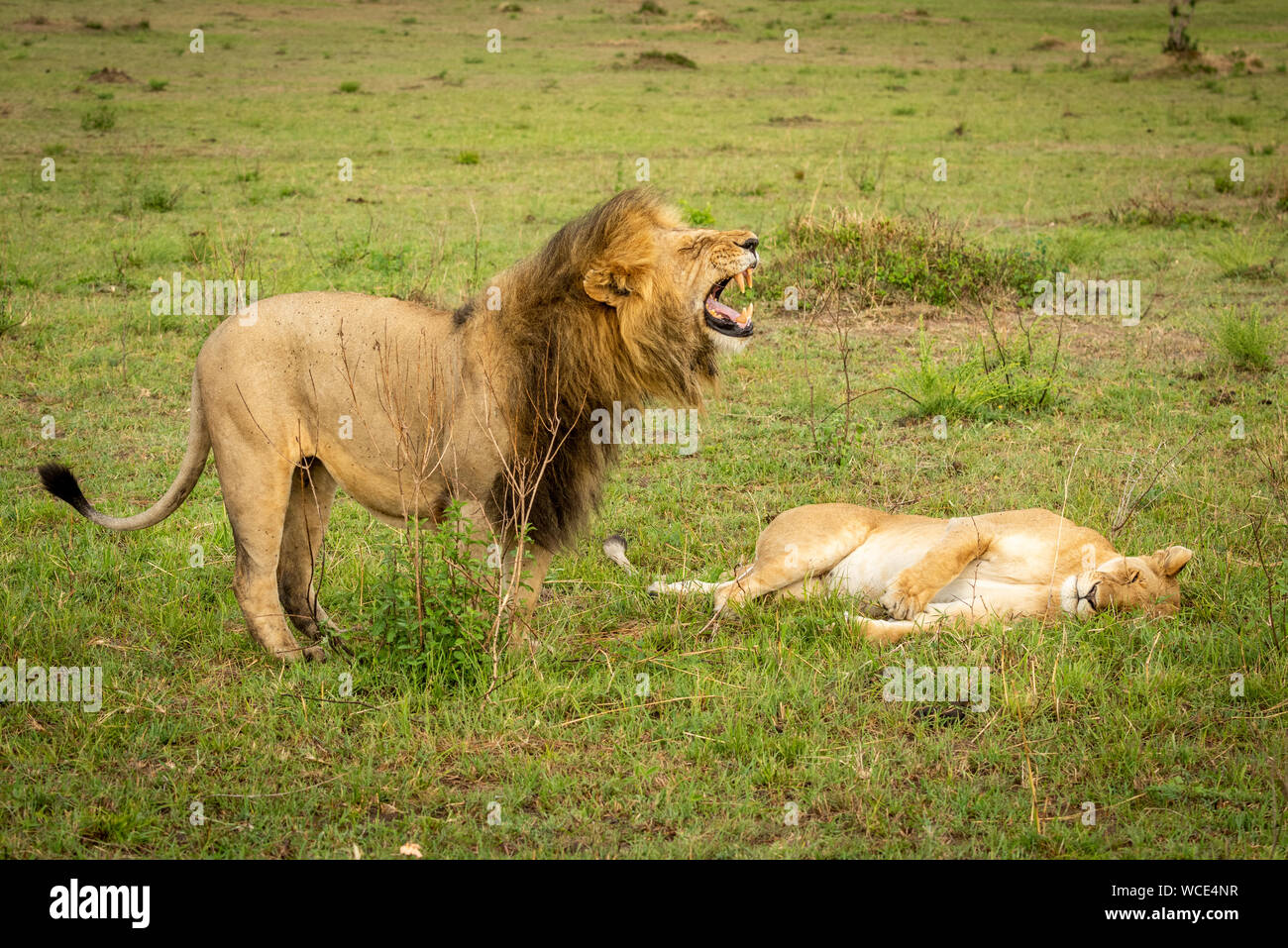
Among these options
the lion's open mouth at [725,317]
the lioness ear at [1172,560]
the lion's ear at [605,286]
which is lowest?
the lioness ear at [1172,560]

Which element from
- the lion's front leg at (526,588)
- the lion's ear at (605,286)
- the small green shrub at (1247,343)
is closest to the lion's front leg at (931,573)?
the lion's front leg at (526,588)

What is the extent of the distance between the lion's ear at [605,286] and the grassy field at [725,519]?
139 centimetres

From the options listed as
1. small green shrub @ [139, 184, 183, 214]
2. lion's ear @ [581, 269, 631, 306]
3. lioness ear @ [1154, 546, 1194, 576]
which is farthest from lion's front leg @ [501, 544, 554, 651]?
small green shrub @ [139, 184, 183, 214]

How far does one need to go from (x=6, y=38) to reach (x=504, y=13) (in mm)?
15679

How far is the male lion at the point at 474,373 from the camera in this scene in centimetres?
430

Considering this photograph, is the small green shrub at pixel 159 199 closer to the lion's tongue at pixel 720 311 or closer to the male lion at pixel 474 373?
the male lion at pixel 474 373

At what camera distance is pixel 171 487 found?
4.59m

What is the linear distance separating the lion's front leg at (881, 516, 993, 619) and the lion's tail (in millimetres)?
2946

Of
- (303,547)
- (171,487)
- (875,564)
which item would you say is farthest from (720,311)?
(171,487)

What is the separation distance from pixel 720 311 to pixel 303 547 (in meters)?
2.02

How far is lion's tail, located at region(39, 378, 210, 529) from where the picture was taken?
14.8ft

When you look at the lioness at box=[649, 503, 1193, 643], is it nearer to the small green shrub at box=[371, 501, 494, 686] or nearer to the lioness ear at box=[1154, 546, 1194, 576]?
the lioness ear at box=[1154, 546, 1194, 576]

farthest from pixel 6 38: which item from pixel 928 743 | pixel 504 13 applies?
pixel 928 743

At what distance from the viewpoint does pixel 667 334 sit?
4.38 metres
